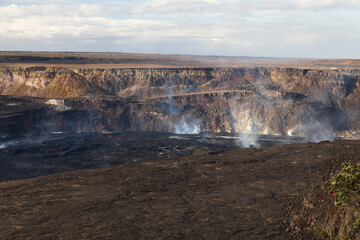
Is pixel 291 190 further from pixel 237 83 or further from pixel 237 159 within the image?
pixel 237 83

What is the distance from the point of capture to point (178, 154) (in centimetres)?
4872

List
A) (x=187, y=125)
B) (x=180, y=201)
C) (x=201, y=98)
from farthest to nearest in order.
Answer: (x=201, y=98) → (x=187, y=125) → (x=180, y=201)

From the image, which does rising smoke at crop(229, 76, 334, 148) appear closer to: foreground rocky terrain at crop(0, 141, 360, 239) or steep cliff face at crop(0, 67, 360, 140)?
steep cliff face at crop(0, 67, 360, 140)

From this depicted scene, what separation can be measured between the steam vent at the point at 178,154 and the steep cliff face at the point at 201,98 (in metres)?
0.25

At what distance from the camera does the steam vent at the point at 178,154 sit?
67.2 feet

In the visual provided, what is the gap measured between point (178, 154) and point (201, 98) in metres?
26.9

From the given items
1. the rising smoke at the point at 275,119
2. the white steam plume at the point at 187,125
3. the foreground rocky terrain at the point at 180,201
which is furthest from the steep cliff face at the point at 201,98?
the foreground rocky terrain at the point at 180,201

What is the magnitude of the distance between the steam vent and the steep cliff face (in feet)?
0.81

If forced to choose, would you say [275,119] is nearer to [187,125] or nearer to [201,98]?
[201,98]

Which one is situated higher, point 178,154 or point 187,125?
point 187,125

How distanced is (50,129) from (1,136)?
874cm

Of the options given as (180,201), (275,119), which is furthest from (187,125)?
(180,201)

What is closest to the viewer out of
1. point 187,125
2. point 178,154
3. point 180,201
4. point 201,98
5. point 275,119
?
point 180,201

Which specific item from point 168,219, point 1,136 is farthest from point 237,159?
point 1,136
